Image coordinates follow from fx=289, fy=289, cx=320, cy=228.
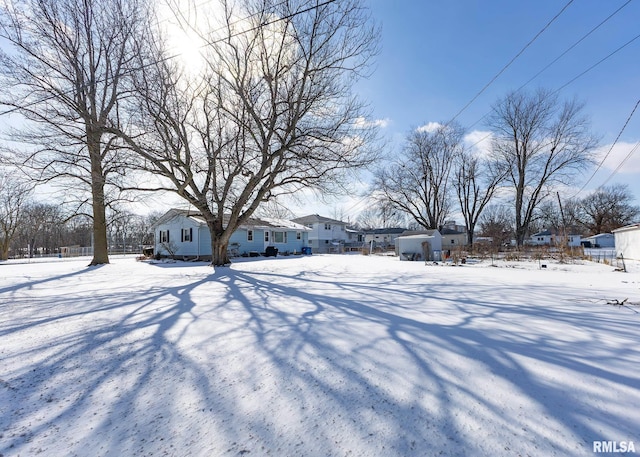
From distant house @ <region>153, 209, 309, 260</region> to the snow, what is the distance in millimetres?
14568

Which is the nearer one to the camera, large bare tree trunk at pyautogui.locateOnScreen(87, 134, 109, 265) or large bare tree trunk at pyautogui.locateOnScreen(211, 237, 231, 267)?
large bare tree trunk at pyautogui.locateOnScreen(87, 134, 109, 265)

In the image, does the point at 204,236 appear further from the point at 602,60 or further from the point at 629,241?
the point at 629,241

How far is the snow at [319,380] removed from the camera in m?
1.73

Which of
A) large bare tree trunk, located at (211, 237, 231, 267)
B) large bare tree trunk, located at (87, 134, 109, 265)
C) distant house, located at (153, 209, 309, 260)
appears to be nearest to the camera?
large bare tree trunk, located at (87, 134, 109, 265)

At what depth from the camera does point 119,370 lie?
8.77 feet

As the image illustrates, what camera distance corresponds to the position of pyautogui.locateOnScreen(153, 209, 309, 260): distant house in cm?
1964

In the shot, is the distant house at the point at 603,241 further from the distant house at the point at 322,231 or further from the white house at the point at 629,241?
the distant house at the point at 322,231

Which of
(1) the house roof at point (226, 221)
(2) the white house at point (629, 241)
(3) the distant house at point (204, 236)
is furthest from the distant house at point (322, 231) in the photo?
(2) the white house at point (629, 241)
